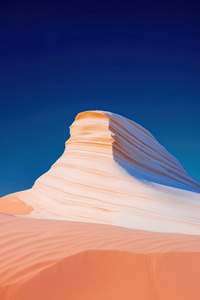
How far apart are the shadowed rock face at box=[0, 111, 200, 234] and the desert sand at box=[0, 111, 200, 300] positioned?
3cm

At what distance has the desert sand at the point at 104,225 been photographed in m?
2.22

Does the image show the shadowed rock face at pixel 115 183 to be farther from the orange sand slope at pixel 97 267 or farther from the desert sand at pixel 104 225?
the orange sand slope at pixel 97 267

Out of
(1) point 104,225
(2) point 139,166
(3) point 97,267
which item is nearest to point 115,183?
(2) point 139,166

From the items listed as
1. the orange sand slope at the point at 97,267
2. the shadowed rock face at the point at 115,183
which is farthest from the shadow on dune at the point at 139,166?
the orange sand slope at the point at 97,267

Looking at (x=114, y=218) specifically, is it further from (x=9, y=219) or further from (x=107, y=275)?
(x=107, y=275)

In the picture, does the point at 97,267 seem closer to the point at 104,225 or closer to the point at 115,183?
the point at 104,225

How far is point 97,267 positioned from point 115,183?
4.61 meters

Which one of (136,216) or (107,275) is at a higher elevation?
(136,216)

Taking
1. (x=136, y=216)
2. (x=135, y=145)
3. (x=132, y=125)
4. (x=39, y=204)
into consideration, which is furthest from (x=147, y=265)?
(x=132, y=125)

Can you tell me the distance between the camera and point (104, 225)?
4.53 meters

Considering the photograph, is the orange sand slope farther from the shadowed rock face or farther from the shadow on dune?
the shadow on dune

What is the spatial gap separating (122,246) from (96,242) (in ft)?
1.11

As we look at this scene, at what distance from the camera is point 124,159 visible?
27.6 feet

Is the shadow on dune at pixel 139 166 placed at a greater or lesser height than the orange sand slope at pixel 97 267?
greater
